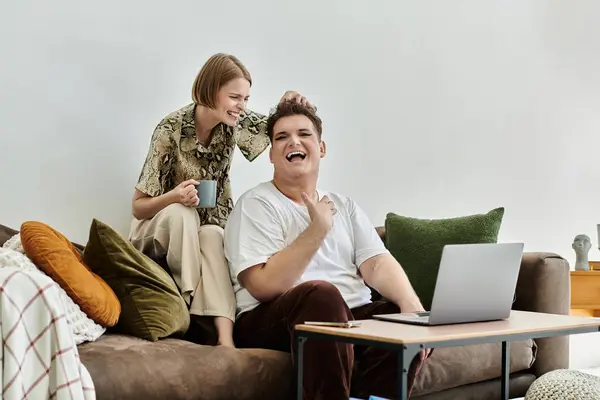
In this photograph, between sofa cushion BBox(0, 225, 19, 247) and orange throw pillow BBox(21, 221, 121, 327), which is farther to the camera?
sofa cushion BBox(0, 225, 19, 247)

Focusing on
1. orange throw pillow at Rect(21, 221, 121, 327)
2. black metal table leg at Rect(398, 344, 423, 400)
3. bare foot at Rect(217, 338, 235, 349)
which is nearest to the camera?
black metal table leg at Rect(398, 344, 423, 400)

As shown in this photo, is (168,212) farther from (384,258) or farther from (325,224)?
(384,258)

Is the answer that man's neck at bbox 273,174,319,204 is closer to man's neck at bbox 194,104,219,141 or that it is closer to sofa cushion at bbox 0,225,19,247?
man's neck at bbox 194,104,219,141

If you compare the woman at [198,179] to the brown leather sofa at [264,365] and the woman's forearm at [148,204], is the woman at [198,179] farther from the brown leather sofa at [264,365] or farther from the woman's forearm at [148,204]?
the brown leather sofa at [264,365]

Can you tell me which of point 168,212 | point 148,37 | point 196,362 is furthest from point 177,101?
point 196,362

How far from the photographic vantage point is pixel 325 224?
2.46 metres

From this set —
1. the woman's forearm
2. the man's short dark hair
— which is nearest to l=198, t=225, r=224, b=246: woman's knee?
the woman's forearm

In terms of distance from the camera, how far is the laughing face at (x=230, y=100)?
9.78ft

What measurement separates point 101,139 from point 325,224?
110cm

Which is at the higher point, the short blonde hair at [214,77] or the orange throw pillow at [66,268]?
the short blonde hair at [214,77]

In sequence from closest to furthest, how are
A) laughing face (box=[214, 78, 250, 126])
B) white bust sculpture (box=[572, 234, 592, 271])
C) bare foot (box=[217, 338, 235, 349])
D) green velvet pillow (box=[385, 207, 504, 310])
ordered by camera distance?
bare foot (box=[217, 338, 235, 349]) → laughing face (box=[214, 78, 250, 126]) → green velvet pillow (box=[385, 207, 504, 310]) → white bust sculpture (box=[572, 234, 592, 271])

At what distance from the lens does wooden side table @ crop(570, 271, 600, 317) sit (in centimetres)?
419

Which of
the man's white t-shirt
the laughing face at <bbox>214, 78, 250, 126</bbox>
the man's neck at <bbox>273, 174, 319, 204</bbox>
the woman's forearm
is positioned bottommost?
the man's white t-shirt

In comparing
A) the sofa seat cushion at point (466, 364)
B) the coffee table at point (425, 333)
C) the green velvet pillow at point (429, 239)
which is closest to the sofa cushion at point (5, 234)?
the coffee table at point (425, 333)
